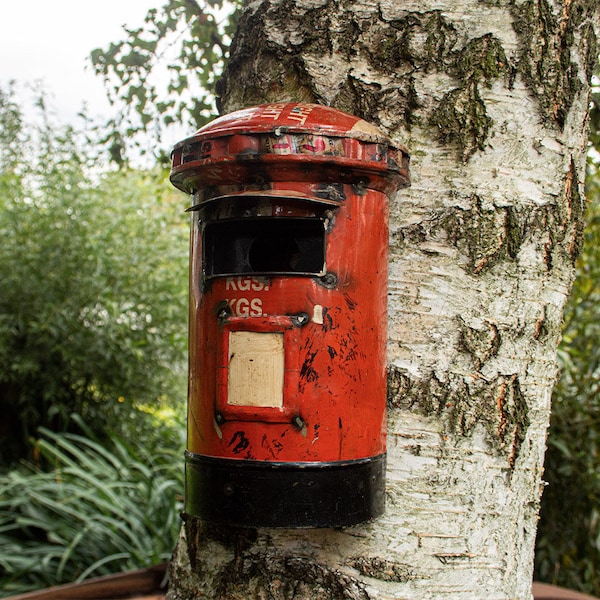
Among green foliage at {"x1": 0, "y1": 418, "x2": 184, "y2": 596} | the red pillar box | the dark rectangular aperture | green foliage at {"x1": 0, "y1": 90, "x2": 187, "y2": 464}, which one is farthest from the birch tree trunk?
green foliage at {"x1": 0, "y1": 90, "x2": 187, "y2": 464}

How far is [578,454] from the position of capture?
3.47m

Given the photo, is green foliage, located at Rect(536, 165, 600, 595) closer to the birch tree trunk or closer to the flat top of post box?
the birch tree trunk

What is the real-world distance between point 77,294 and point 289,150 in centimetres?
382

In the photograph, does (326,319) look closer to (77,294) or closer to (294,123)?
(294,123)

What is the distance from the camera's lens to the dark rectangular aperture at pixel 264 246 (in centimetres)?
136

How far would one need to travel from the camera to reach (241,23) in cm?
182

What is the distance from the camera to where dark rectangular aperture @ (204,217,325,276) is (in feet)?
4.47

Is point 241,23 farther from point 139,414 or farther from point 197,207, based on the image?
point 139,414

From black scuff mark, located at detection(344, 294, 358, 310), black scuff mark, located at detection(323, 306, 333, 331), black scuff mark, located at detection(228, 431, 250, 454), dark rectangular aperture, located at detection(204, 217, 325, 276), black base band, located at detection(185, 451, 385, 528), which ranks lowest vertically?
black base band, located at detection(185, 451, 385, 528)

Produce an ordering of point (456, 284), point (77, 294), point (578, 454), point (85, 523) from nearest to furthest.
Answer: point (456, 284), point (578, 454), point (85, 523), point (77, 294)

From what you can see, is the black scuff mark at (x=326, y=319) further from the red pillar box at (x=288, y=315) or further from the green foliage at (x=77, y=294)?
the green foliage at (x=77, y=294)

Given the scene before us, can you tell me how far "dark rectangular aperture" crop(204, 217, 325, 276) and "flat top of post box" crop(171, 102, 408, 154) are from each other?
17 cm

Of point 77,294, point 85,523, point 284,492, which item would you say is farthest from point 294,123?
point 77,294

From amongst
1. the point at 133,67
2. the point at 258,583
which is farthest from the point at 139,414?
the point at 258,583
